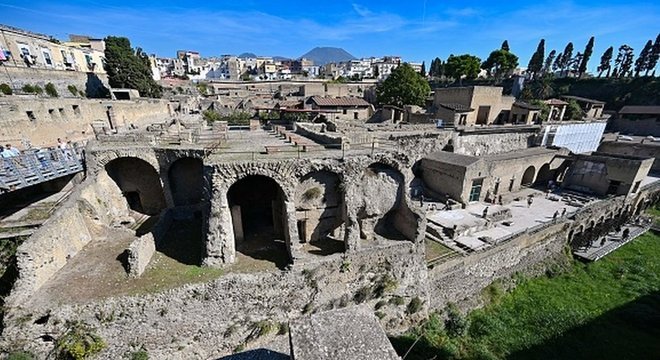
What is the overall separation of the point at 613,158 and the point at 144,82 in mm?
60448

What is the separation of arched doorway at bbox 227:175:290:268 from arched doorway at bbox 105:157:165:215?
16.8ft

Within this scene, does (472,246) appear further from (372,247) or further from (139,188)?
(139,188)

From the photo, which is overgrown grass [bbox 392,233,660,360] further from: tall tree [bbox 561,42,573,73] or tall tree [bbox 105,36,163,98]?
tall tree [bbox 561,42,573,73]

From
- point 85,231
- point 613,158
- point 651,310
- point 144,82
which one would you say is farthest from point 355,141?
point 144,82

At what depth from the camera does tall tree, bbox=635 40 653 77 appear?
6203 cm

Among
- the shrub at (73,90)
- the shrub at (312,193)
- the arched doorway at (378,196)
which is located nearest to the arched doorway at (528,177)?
the arched doorway at (378,196)

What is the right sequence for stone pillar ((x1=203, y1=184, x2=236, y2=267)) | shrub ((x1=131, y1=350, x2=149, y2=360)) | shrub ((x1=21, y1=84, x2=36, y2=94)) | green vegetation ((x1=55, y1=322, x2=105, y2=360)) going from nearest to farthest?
green vegetation ((x1=55, y1=322, x2=105, y2=360)), shrub ((x1=131, y1=350, x2=149, y2=360)), stone pillar ((x1=203, y1=184, x2=236, y2=267)), shrub ((x1=21, y1=84, x2=36, y2=94))

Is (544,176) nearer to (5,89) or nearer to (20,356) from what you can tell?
(20,356)

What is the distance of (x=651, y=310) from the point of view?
677 inches

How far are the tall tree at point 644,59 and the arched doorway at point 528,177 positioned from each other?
59.1 m

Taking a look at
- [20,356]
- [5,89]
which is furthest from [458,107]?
[5,89]

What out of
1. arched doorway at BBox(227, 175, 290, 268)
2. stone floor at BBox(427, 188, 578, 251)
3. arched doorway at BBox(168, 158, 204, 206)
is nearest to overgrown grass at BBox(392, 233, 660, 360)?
stone floor at BBox(427, 188, 578, 251)

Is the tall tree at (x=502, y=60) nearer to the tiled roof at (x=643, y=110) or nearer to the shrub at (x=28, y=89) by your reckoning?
the tiled roof at (x=643, y=110)

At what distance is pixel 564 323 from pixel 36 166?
94.3 ft
